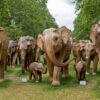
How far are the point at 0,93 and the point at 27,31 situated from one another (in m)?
23.9

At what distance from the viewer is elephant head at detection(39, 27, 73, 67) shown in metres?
6.00

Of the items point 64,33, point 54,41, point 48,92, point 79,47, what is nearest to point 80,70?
point 64,33

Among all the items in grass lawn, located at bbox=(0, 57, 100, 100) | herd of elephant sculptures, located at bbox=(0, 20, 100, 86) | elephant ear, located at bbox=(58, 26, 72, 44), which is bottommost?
grass lawn, located at bbox=(0, 57, 100, 100)

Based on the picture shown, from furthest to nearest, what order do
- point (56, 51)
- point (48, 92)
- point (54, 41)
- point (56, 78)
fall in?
point (56, 78), point (56, 51), point (54, 41), point (48, 92)

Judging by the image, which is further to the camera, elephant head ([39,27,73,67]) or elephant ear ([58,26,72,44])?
elephant ear ([58,26,72,44])

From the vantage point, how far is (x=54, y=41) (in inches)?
240

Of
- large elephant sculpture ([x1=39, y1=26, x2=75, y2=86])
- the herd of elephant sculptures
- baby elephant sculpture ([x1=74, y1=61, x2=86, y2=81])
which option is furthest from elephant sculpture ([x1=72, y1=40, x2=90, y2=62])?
large elephant sculpture ([x1=39, y1=26, x2=75, y2=86])

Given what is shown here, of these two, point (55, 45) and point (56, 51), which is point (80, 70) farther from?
point (55, 45)

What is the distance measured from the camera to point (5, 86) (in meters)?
6.80

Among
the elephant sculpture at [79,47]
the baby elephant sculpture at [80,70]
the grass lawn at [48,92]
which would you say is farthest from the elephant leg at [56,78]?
the elephant sculpture at [79,47]

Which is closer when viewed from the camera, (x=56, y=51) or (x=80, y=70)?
(x=56, y=51)

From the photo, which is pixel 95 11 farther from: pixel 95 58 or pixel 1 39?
pixel 1 39

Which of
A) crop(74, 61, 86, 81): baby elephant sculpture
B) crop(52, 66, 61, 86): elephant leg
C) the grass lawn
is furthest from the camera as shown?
crop(74, 61, 86, 81): baby elephant sculpture

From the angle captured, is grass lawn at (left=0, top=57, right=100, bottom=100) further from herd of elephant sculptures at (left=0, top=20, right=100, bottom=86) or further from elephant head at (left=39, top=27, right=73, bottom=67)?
elephant head at (left=39, top=27, right=73, bottom=67)
